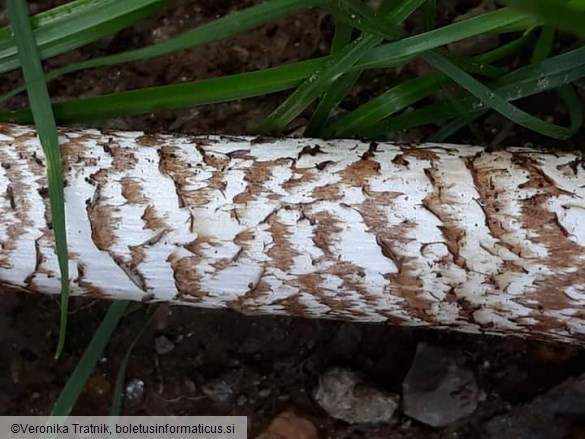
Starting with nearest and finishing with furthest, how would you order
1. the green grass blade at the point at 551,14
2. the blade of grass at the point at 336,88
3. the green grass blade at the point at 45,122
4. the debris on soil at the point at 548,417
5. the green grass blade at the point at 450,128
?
the green grass blade at the point at 551,14, the green grass blade at the point at 45,122, the blade of grass at the point at 336,88, the green grass blade at the point at 450,128, the debris on soil at the point at 548,417

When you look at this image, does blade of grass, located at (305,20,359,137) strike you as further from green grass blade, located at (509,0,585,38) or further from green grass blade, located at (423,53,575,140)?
green grass blade, located at (509,0,585,38)

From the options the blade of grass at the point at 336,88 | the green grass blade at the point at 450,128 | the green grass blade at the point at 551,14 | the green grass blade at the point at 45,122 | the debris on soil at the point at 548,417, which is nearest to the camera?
the green grass blade at the point at 551,14

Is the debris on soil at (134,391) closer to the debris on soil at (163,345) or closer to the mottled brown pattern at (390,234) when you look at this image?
the debris on soil at (163,345)

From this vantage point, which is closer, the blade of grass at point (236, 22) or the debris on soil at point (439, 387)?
the blade of grass at point (236, 22)

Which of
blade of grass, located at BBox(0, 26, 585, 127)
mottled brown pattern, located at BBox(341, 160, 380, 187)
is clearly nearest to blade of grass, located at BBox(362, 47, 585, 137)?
blade of grass, located at BBox(0, 26, 585, 127)

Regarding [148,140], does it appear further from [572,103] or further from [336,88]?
[572,103]

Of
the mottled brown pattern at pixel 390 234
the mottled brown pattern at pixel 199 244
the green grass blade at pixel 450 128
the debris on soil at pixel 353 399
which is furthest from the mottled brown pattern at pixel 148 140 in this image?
Answer: the debris on soil at pixel 353 399

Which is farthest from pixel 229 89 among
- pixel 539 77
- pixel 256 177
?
pixel 539 77
